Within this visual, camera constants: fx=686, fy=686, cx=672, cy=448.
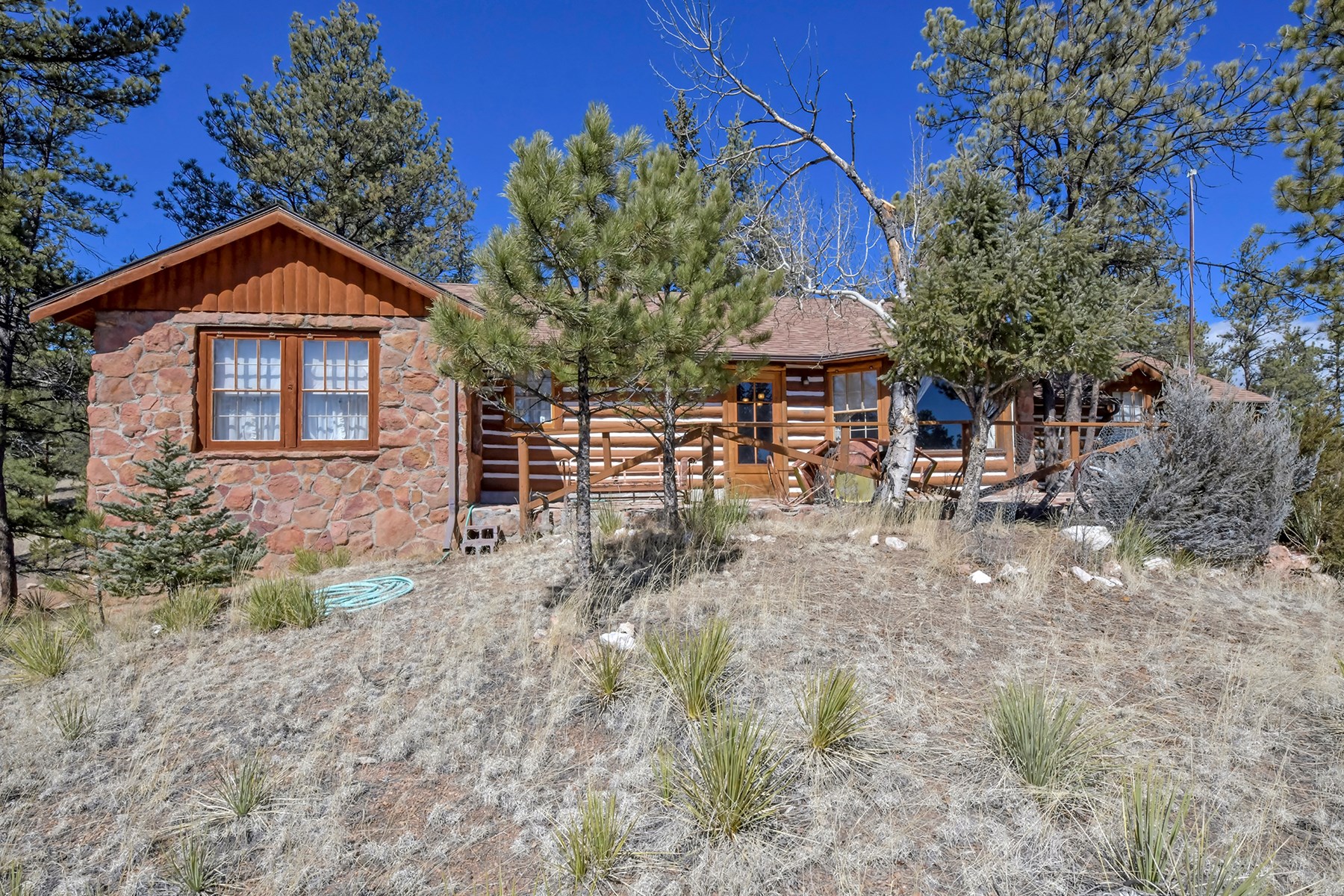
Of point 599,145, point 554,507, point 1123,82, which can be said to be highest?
point 1123,82

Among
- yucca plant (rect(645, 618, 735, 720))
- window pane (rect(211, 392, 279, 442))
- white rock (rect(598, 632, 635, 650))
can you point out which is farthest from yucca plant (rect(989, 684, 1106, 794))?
window pane (rect(211, 392, 279, 442))

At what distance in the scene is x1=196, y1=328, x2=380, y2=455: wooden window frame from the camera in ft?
28.4

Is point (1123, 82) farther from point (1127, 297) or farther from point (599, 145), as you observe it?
point (599, 145)

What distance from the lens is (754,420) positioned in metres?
12.6

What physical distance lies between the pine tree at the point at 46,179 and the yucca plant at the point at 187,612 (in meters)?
3.80

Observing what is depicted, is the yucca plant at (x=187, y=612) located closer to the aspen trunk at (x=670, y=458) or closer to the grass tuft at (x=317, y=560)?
the grass tuft at (x=317, y=560)

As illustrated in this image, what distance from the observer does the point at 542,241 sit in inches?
195

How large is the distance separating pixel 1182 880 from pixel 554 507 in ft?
26.9

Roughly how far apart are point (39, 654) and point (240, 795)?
3.06m

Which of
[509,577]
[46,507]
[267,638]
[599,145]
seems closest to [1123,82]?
[599,145]

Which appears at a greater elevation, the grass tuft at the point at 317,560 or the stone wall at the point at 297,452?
the stone wall at the point at 297,452

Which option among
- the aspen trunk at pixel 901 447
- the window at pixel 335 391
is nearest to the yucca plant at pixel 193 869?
the window at pixel 335 391

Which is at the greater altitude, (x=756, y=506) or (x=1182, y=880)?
(x=756, y=506)

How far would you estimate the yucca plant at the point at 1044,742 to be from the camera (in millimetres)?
3262
